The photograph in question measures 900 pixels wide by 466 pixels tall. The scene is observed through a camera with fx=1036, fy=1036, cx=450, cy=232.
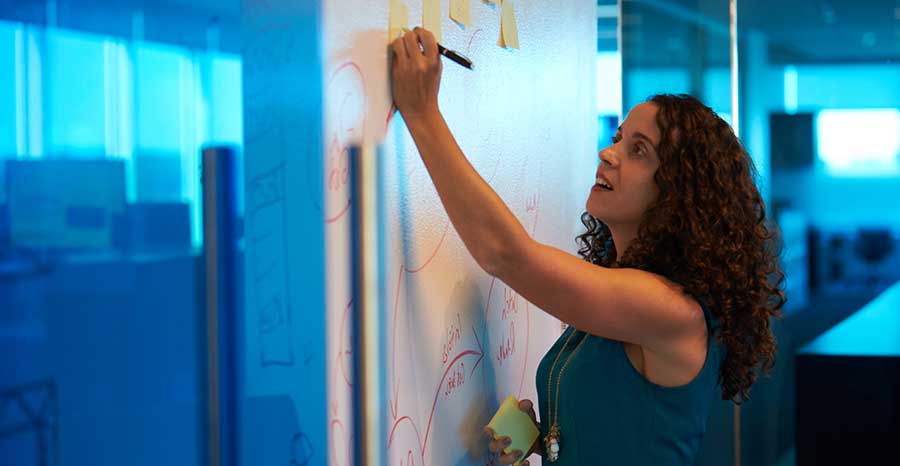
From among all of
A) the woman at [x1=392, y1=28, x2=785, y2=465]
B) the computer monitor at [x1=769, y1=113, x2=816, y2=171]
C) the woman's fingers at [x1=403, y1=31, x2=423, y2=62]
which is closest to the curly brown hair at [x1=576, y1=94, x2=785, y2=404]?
the woman at [x1=392, y1=28, x2=785, y2=465]

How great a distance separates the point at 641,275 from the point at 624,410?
0.19 meters

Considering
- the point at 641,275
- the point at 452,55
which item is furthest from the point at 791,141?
the point at 452,55

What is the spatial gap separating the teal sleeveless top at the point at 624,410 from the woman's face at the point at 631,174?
0.18 m

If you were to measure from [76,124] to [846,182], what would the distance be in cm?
338

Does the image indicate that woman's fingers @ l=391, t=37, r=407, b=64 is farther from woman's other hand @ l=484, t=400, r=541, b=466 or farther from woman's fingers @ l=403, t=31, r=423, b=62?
woman's other hand @ l=484, t=400, r=541, b=466

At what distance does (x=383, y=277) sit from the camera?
3.96ft

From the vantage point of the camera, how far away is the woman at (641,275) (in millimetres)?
1234

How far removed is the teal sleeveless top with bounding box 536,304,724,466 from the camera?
1.38m

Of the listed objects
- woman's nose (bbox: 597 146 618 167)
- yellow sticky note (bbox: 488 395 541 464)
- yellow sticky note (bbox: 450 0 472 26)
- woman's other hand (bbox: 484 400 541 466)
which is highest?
yellow sticky note (bbox: 450 0 472 26)

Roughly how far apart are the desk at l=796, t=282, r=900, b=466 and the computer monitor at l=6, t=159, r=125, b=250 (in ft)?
10.1

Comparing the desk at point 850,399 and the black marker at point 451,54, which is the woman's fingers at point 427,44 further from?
the desk at point 850,399

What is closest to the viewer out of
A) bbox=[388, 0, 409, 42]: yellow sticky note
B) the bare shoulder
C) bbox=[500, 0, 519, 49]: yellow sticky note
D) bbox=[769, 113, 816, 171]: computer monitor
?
bbox=[388, 0, 409, 42]: yellow sticky note

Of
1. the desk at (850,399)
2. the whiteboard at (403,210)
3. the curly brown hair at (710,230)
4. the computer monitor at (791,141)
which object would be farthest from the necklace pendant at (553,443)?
the computer monitor at (791,141)

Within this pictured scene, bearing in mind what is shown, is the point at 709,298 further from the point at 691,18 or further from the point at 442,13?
the point at 691,18
